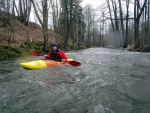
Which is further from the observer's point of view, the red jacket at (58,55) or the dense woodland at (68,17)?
the dense woodland at (68,17)

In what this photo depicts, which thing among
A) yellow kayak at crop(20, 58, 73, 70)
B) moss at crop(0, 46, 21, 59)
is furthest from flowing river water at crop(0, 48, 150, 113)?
moss at crop(0, 46, 21, 59)

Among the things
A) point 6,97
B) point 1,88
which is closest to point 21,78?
point 1,88

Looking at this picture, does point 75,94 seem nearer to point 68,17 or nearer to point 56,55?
point 56,55

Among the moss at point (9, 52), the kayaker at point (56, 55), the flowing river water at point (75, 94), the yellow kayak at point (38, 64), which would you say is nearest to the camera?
the flowing river water at point (75, 94)

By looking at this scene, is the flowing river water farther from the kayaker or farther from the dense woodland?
the dense woodland

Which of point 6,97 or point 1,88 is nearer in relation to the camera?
point 6,97

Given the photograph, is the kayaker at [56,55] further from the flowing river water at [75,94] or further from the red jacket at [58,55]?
the flowing river water at [75,94]

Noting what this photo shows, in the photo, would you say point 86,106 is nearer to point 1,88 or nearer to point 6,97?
point 6,97

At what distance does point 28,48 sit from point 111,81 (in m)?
12.2

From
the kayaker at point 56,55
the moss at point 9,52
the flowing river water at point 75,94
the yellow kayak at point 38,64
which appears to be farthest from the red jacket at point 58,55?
the moss at point 9,52

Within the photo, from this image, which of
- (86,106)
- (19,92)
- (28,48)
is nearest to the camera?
Answer: (86,106)

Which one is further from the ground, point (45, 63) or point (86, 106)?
point (45, 63)

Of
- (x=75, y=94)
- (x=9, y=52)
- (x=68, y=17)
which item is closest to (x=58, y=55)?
(x=75, y=94)

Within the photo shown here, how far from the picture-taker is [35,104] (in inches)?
162
